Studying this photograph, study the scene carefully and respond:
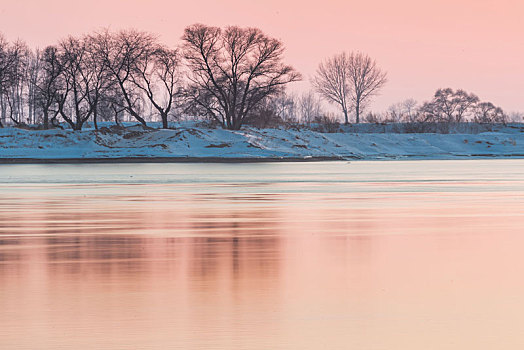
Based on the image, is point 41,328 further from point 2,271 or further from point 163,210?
point 163,210

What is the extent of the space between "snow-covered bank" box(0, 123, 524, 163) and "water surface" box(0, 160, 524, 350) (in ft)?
166

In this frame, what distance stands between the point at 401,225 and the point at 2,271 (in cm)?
735

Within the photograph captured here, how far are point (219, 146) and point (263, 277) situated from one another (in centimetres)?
6232

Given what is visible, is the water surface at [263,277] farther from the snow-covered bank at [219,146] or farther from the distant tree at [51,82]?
the distant tree at [51,82]

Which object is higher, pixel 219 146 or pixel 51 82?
pixel 51 82

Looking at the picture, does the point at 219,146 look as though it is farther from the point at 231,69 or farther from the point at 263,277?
the point at 263,277

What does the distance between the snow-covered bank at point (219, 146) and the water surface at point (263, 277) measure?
5051cm

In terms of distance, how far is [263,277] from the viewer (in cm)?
998

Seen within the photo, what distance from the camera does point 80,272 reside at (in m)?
10.3

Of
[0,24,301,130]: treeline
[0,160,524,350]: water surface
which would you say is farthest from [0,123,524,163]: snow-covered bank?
[0,160,524,350]: water surface

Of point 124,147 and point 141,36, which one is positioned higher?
point 141,36

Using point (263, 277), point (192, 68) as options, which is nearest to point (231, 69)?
point (192, 68)

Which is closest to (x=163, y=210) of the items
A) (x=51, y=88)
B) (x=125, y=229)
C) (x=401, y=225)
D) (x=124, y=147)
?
(x=125, y=229)

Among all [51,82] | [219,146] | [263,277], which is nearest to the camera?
[263,277]
